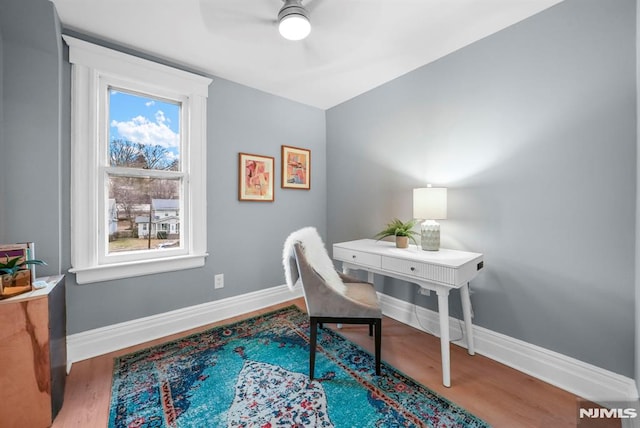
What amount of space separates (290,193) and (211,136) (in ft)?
3.36

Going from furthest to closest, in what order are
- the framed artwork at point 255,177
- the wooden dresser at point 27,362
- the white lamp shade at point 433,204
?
1. the framed artwork at point 255,177
2. the white lamp shade at point 433,204
3. the wooden dresser at point 27,362

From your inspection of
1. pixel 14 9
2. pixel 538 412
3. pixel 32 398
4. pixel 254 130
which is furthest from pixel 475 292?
pixel 14 9

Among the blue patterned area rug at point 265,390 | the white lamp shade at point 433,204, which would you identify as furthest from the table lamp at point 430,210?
the blue patterned area rug at point 265,390

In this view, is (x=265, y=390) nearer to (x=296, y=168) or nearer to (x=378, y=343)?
(x=378, y=343)

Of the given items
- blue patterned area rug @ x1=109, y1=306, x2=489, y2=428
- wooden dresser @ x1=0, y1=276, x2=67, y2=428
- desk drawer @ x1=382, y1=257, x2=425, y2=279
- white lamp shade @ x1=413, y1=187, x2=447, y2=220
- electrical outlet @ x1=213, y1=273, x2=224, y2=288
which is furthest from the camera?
electrical outlet @ x1=213, y1=273, x2=224, y2=288

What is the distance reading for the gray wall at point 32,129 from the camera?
161 cm

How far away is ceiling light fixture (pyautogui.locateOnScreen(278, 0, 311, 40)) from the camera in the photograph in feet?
5.06

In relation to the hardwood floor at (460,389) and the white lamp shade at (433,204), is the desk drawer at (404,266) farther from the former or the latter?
the hardwood floor at (460,389)

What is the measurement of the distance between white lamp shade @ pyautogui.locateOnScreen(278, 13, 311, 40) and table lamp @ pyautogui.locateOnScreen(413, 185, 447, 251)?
135cm

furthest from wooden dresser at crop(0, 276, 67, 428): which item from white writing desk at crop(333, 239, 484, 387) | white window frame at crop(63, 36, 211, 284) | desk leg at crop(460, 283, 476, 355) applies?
desk leg at crop(460, 283, 476, 355)

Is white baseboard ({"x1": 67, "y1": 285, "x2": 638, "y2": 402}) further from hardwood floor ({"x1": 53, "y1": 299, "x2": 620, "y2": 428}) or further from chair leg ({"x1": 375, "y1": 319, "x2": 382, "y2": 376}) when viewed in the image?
chair leg ({"x1": 375, "y1": 319, "x2": 382, "y2": 376})

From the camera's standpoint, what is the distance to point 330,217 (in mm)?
3377

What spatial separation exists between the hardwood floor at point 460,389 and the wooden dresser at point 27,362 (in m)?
0.14

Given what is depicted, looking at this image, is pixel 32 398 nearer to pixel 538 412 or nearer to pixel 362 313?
pixel 362 313
